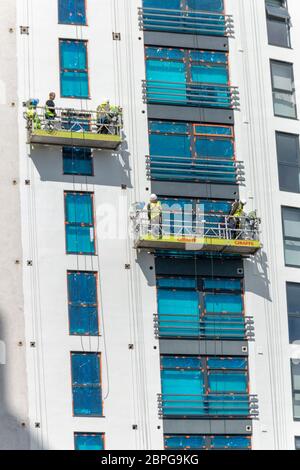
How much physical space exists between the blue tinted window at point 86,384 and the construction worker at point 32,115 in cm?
949

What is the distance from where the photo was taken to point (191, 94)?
274ft

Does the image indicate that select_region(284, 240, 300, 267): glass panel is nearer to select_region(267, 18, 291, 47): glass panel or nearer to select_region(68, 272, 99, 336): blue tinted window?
select_region(68, 272, 99, 336): blue tinted window

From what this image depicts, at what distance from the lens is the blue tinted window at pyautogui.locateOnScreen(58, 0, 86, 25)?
8331 cm

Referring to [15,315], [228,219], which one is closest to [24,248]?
[15,315]

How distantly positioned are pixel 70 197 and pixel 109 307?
484 cm

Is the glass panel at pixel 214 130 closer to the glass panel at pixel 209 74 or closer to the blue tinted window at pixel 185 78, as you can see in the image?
the blue tinted window at pixel 185 78

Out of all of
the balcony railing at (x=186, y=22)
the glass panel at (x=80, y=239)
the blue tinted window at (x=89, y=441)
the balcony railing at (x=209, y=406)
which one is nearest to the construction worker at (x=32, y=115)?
the glass panel at (x=80, y=239)

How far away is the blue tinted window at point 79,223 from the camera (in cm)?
8012

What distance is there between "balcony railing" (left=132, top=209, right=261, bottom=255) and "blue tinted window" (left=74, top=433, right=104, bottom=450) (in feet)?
26.4

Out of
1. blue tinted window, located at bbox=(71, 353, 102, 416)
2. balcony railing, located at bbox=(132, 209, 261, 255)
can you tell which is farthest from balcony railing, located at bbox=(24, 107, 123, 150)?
blue tinted window, located at bbox=(71, 353, 102, 416)

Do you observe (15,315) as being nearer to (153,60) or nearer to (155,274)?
(155,274)

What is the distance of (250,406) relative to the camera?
79812 millimetres

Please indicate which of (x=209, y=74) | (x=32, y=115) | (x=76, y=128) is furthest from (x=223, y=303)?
(x=32, y=115)

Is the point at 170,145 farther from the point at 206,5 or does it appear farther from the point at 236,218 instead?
the point at 206,5
